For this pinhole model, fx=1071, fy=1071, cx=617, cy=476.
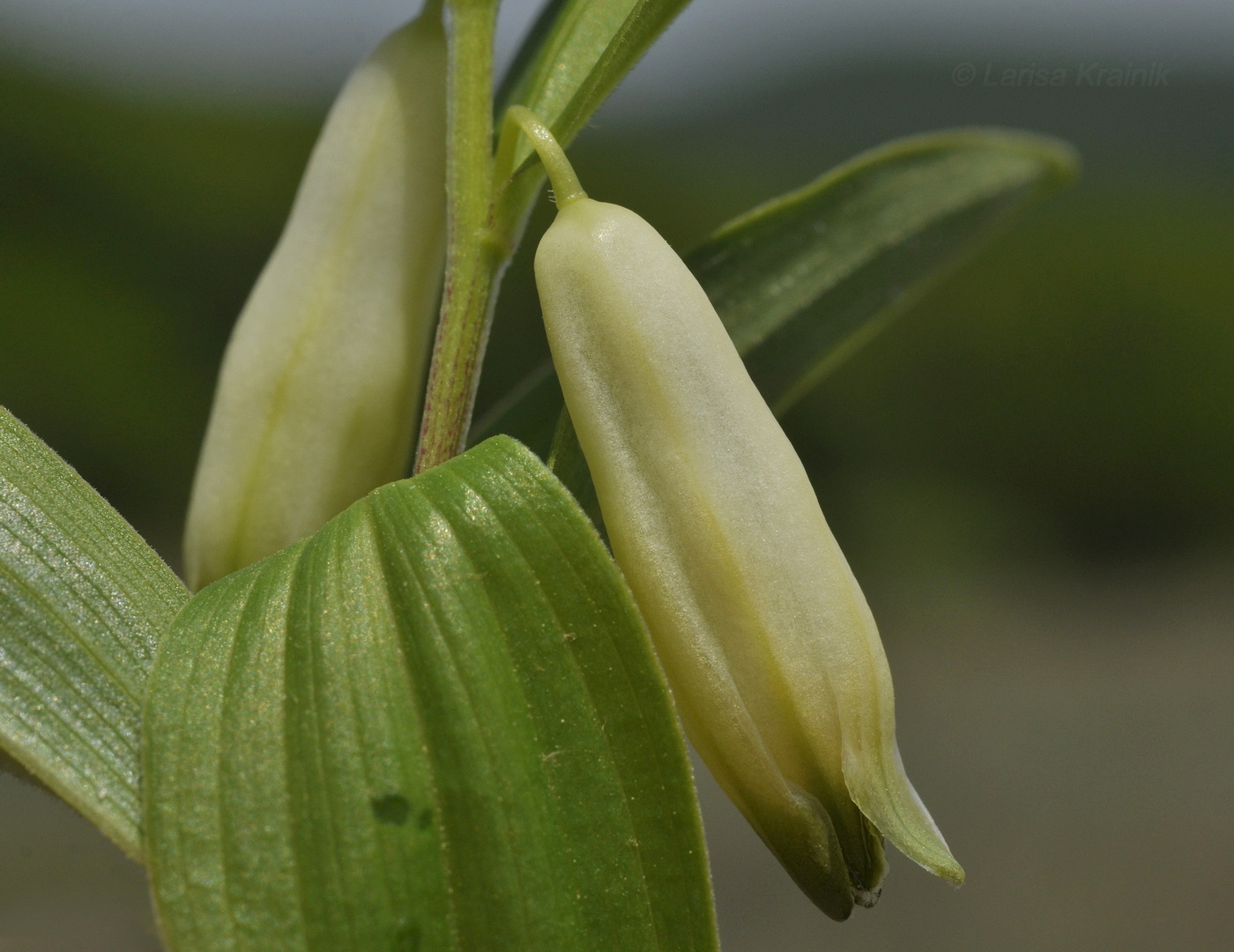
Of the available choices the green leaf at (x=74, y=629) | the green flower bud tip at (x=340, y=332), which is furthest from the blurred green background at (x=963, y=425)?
the green leaf at (x=74, y=629)

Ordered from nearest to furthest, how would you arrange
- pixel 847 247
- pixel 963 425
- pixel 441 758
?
pixel 441 758 → pixel 847 247 → pixel 963 425

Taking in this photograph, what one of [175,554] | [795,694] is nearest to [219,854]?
[795,694]

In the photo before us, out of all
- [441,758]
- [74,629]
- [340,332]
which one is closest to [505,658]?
[441,758]

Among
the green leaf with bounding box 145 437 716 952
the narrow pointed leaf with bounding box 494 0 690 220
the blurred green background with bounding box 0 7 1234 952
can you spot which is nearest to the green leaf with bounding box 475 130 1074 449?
the narrow pointed leaf with bounding box 494 0 690 220

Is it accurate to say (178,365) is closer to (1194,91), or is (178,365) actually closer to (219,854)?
(219,854)

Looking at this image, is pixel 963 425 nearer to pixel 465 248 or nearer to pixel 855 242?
pixel 855 242

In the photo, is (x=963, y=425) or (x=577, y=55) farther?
(x=963, y=425)
